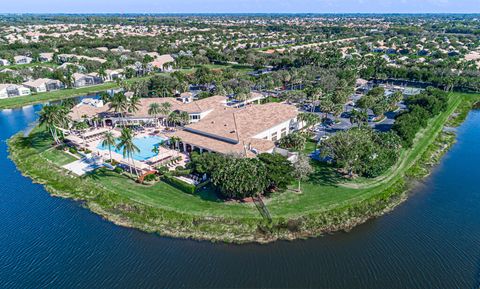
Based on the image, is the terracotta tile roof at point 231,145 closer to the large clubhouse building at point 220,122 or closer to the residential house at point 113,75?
the large clubhouse building at point 220,122

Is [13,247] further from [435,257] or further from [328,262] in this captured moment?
[435,257]

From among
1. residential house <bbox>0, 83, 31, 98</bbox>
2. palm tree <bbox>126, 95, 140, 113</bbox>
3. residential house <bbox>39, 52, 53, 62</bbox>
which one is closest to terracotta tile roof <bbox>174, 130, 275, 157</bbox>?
palm tree <bbox>126, 95, 140, 113</bbox>

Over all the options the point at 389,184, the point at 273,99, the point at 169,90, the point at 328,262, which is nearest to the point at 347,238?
the point at 328,262

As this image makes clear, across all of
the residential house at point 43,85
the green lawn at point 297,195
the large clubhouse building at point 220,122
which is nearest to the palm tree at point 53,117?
the large clubhouse building at point 220,122

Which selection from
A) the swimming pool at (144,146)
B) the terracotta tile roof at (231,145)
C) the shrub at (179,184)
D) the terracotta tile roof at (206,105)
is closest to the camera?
the shrub at (179,184)

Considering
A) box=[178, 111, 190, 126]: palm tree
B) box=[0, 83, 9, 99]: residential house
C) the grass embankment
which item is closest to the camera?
the grass embankment

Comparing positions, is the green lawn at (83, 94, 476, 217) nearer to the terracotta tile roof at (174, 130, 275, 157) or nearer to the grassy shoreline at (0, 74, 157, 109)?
the terracotta tile roof at (174, 130, 275, 157)
